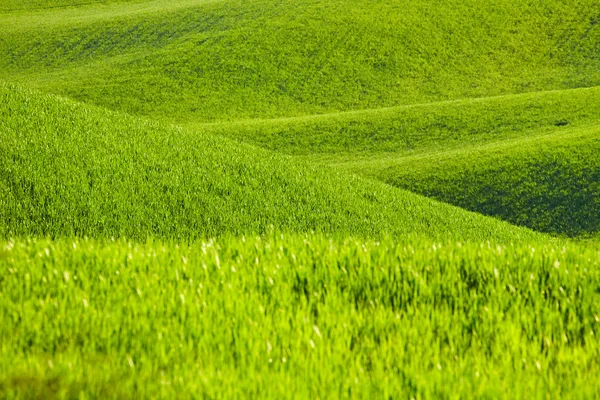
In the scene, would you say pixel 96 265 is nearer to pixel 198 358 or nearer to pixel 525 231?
pixel 198 358

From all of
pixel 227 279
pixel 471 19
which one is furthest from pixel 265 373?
pixel 471 19

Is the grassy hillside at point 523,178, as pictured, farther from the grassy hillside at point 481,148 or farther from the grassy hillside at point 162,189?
the grassy hillside at point 162,189

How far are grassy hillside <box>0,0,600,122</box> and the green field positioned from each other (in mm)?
5540

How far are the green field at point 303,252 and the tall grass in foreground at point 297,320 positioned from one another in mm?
29

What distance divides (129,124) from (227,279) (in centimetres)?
1771

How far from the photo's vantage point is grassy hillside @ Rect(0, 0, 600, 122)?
6644 cm

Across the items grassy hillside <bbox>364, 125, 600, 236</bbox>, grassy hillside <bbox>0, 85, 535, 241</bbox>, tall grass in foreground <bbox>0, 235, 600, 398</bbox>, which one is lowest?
grassy hillside <bbox>364, 125, 600, 236</bbox>

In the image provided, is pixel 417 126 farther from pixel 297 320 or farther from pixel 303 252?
pixel 297 320

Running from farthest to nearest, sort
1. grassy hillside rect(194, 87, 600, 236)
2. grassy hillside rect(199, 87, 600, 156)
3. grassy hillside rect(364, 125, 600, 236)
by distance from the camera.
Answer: grassy hillside rect(199, 87, 600, 156), grassy hillside rect(194, 87, 600, 236), grassy hillside rect(364, 125, 600, 236)

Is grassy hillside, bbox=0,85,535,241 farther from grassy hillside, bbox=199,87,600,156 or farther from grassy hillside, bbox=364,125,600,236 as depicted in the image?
grassy hillside, bbox=199,87,600,156

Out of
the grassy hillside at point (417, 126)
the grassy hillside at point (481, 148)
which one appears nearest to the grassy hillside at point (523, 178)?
the grassy hillside at point (481, 148)

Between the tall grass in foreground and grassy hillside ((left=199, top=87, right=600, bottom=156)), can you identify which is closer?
the tall grass in foreground

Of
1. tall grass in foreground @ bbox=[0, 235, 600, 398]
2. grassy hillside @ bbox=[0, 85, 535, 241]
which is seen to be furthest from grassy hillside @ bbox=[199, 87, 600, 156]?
tall grass in foreground @ bbox=[0, 235, 600, 398]

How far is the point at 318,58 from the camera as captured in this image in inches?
2896
